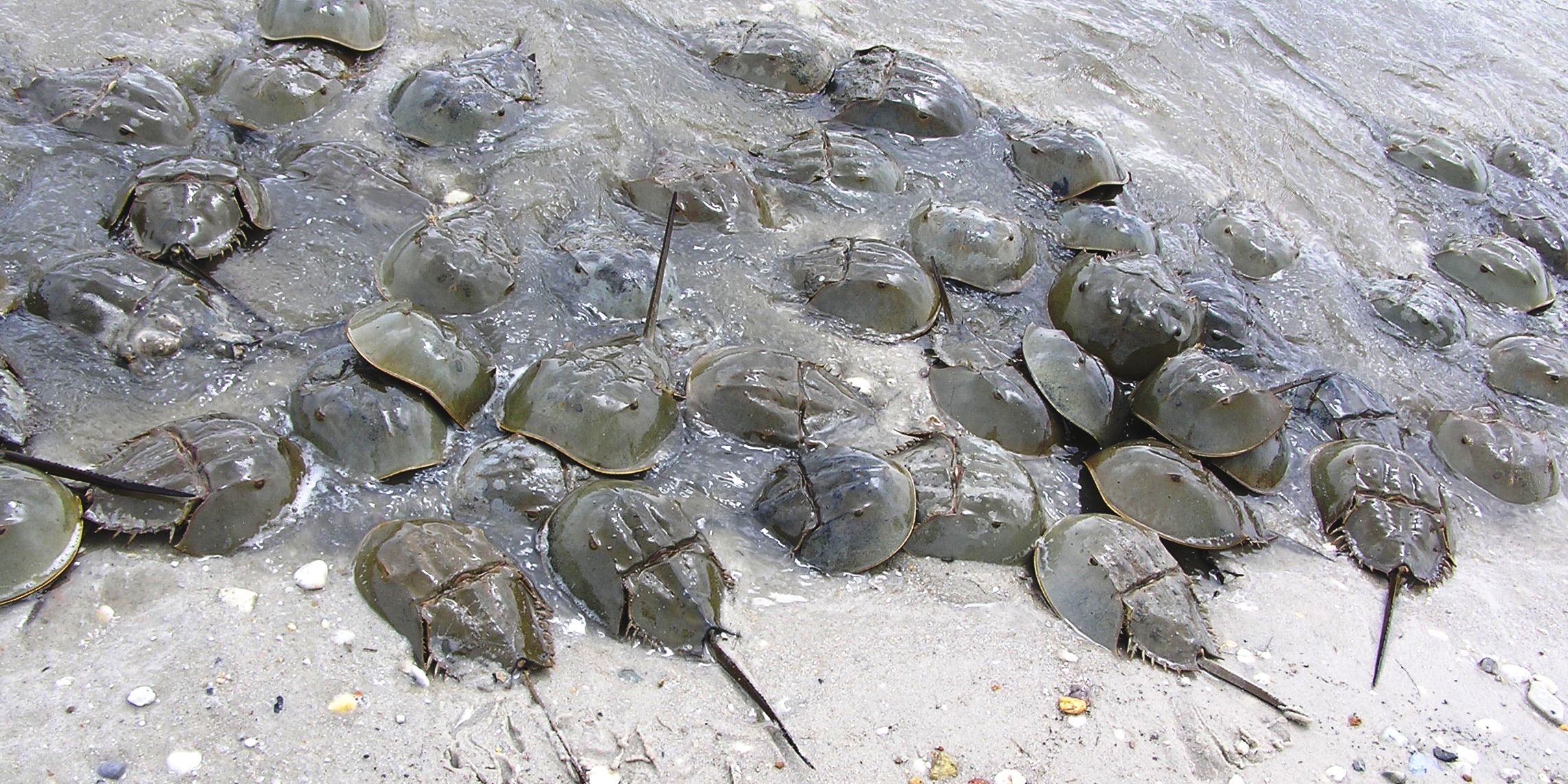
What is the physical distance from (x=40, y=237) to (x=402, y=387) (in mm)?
1344

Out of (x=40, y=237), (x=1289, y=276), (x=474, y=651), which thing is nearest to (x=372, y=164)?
(x=40, y=237)

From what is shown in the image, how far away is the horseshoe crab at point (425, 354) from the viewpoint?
254 cm

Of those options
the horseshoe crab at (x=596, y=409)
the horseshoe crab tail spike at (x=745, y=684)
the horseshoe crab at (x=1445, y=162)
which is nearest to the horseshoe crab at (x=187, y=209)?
the horseshoe crab at (x=596, y=409)

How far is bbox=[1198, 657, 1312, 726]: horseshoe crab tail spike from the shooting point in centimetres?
233

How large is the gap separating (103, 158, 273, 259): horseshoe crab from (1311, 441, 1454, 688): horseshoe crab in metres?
3.46

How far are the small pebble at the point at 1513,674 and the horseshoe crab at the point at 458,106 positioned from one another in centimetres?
362

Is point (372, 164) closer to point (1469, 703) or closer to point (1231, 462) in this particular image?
point (1231, 462)

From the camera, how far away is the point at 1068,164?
158 inches

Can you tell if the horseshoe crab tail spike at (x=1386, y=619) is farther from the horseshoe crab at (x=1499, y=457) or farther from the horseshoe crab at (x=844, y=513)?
the horseshoe crab at (x=844, y=513)

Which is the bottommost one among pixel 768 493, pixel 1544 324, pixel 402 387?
pixel 1544 324

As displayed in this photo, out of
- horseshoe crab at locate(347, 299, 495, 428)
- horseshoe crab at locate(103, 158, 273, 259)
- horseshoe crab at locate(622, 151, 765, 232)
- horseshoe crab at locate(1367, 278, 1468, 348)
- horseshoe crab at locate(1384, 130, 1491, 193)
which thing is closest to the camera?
horseshoe crab at locate(347, 299, 495, 428)

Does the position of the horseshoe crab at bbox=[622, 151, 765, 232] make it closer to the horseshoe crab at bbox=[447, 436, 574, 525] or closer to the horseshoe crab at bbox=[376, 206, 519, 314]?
the horseshoe crab at bbox=[376, 206, 519, 314]

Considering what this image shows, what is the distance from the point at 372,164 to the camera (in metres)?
3.37

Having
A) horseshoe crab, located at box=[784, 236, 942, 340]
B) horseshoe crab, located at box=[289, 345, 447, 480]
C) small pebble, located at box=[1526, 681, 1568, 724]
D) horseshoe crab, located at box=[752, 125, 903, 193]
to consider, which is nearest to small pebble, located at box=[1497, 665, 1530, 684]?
small pebble, located at box=[1526, 681, 1568, 724]
